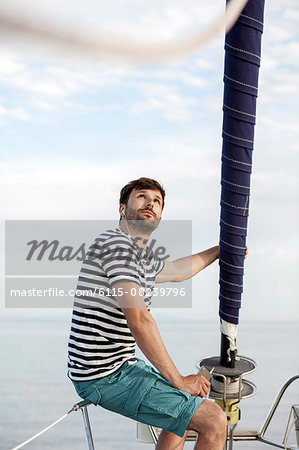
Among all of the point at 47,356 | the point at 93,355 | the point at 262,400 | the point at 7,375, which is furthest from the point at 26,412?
the point at 93,355

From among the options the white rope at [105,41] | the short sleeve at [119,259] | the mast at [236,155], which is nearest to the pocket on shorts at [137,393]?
the short sleeve at [119,259]

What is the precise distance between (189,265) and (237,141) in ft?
1.86

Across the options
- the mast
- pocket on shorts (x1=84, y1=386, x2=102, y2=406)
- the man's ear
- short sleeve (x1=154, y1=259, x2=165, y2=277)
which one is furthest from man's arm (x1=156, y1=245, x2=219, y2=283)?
pocket on shorts (x1=84, y1=386, x2=102, y2=406)

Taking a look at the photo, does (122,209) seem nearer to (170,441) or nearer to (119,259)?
(119,259)

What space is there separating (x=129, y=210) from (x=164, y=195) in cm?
14

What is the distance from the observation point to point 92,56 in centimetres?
74

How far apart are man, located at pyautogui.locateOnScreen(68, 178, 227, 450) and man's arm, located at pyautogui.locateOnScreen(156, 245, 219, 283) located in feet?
0.94

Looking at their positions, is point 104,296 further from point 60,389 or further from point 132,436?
point 60,389

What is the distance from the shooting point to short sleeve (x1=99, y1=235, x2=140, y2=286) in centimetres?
155

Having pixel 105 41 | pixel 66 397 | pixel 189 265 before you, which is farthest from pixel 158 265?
pixel 66 397

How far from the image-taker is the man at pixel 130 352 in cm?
150

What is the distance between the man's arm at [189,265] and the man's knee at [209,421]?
62cm

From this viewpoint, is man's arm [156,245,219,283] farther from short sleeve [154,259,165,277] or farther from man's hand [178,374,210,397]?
man's hand [178,374,210,397]

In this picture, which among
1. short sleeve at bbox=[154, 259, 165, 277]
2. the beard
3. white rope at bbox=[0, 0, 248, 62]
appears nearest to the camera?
white rope at bbox=[0, 0, 248, 62]
